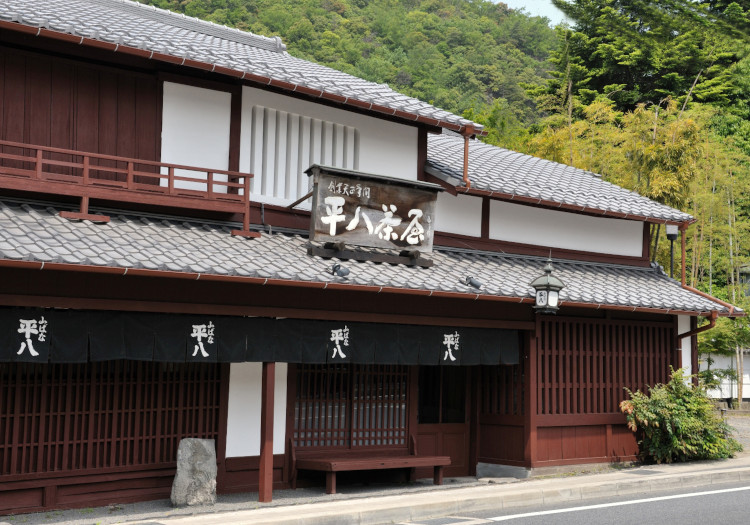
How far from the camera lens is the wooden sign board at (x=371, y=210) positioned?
12086mm

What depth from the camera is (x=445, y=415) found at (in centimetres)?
1477

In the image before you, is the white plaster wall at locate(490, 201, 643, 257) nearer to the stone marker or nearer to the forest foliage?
the forest foliage

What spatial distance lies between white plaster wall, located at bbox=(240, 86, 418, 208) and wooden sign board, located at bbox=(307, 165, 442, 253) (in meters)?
0.90

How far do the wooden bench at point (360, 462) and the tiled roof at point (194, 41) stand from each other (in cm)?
541

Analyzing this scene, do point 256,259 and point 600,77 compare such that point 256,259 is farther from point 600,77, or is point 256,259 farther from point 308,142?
point 600,77

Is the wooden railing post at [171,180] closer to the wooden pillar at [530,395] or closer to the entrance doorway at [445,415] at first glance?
the entrance doorway at [445,415]

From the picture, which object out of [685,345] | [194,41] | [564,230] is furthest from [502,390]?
[194,41]

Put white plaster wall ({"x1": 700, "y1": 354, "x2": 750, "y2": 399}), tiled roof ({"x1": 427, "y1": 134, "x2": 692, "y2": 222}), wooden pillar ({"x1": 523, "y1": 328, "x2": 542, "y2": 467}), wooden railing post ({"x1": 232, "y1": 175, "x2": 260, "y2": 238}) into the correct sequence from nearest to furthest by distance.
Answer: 1. wooden railing post ({"x1": 232, "y1": 175, "x2": 260, "y2": 238})
2. wooden pillar ({"x1": 523, "y1": 328, "x2": 542, "y2": 467})
3. tiled roof ({"x1": 427, "y1": 134, "x2": 692, "y2": 222})
4. white plaster wall ({"x1": 700, "y1": 354, "x2": 750, "y2": 399})

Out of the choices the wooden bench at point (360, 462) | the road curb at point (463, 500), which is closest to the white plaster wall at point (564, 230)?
A: the wooden bench at point (360, 462)

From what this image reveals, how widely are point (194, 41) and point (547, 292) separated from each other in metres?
7.12

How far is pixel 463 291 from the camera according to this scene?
1227cm

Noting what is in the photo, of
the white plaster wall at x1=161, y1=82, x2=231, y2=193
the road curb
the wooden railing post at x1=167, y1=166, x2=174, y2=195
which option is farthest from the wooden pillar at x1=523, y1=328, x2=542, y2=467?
the wooden railing post at x1=167, y1=166, x2=174, y2=195

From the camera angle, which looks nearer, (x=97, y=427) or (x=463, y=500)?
(x=97, y=427)

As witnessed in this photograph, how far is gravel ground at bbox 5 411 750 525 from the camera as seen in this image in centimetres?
991
